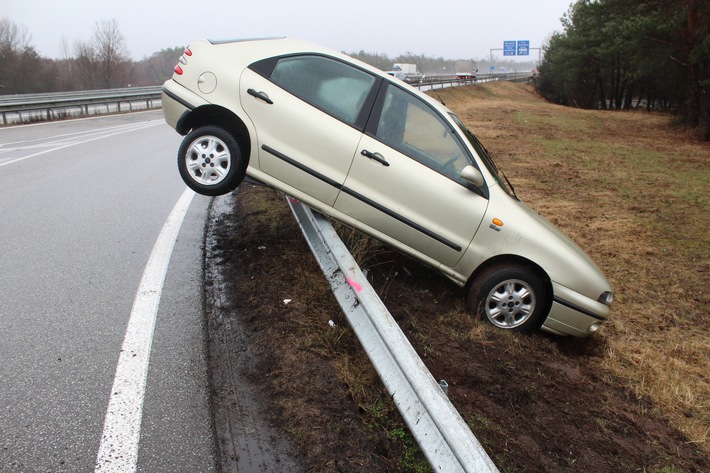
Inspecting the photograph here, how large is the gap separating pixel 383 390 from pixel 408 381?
0.73 meters

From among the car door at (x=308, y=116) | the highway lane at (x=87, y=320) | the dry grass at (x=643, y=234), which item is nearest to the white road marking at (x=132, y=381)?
the highway lane at (x=87, y=320)

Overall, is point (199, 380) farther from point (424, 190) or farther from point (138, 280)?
point (424, 190)

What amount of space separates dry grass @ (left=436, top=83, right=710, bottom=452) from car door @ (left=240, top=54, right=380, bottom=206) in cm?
284

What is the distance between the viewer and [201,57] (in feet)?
18.0

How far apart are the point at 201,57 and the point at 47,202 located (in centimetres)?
339

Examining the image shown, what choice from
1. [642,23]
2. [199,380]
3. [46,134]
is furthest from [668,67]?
[199,380]

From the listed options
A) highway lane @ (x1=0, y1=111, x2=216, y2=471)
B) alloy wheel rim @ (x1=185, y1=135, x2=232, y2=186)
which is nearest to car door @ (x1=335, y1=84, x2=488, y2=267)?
alloy wheel rim @ (x1=185, y1=135, x2=232, y2=186)

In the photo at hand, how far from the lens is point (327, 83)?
5320 mm

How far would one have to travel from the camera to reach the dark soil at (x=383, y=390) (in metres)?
3.03

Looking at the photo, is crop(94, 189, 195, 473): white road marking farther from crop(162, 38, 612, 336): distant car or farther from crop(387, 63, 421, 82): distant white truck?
crop(387, 63, 421, 82): distant white truck

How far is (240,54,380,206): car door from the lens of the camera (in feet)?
16.9

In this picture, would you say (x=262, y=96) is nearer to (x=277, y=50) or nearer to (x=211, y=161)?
(x=277, y=50)

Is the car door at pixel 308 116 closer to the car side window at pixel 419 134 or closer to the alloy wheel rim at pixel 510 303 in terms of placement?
the car side window at pixel 419 134

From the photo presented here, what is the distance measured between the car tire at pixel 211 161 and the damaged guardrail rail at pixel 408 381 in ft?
4.66
